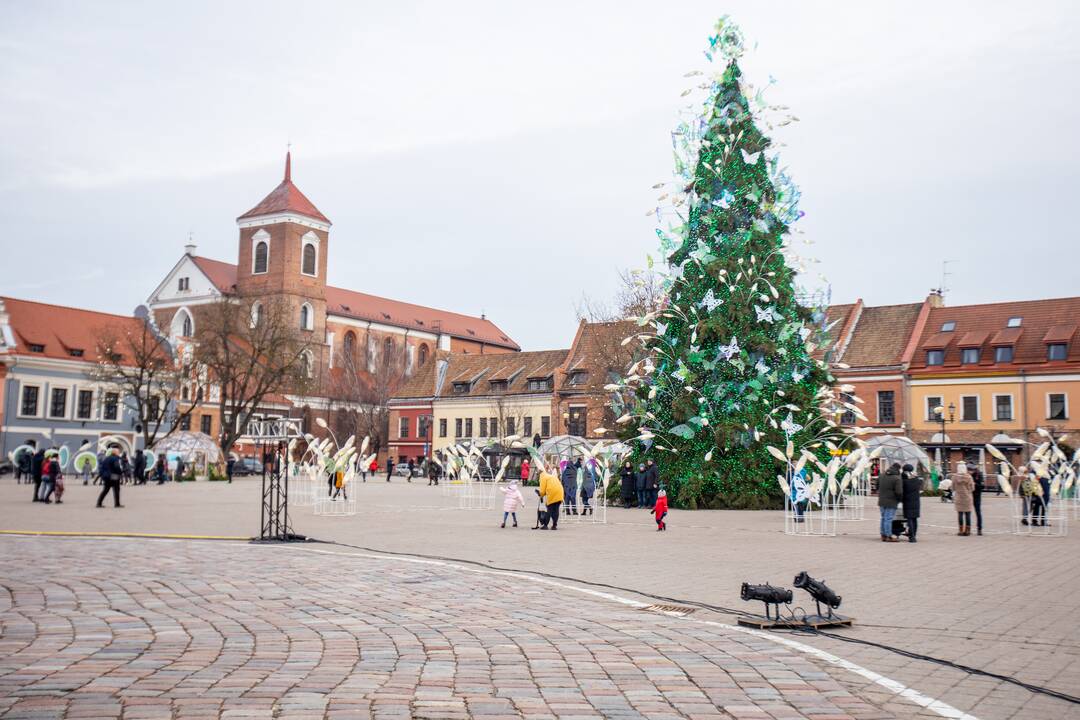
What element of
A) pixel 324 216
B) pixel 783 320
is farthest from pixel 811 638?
pixel 324 216

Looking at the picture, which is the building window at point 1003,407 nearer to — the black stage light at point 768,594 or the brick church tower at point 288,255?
the black stage light at point 768,594

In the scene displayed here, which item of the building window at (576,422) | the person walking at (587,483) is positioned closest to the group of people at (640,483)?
the person walking at (587,483)

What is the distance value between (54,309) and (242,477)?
25.3 metres

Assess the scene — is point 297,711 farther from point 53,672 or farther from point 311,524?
point 311,524

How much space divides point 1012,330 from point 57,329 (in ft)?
217

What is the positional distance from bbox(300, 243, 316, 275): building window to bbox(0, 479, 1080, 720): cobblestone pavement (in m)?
77.1

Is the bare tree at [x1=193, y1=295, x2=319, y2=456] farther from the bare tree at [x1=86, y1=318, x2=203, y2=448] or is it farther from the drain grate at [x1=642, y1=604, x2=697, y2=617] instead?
the drain grate at [x1=642, y1=604, x2=697, y2=617]

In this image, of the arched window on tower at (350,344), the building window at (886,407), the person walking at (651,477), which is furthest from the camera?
the arched window on tower at (350,344)

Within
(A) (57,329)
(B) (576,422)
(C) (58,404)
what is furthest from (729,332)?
(A) (57,329)

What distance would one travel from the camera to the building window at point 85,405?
239 ft

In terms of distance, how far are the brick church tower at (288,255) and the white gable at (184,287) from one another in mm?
3827

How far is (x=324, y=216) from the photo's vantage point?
350ft

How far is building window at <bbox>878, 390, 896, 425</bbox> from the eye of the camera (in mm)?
58719

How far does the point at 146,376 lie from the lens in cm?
6825
